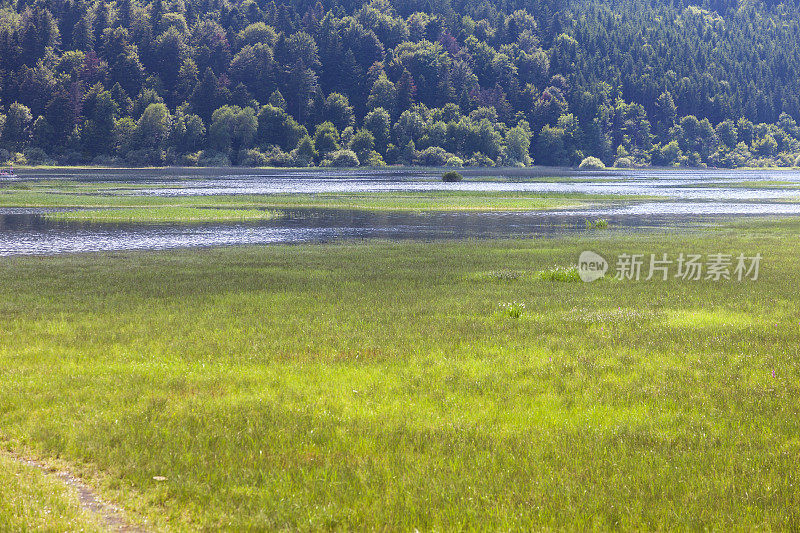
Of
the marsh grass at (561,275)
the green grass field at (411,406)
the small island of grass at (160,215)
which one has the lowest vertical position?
the small island of grass at (160,215)

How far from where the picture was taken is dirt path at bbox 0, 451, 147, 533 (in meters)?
10.9

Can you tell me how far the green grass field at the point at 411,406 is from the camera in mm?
11234

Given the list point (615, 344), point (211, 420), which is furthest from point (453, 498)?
point (615, 344)

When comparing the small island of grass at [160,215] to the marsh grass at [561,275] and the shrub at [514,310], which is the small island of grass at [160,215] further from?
the shrub at [514,310]

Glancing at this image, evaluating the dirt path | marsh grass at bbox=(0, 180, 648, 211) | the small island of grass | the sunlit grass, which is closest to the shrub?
the dirt path

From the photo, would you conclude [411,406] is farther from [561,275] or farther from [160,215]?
[160,215]

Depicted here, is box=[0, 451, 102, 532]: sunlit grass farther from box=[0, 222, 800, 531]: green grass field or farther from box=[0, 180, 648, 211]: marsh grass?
box=[0, 180, 648, 211]: marsh grass

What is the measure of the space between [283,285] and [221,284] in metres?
2.53

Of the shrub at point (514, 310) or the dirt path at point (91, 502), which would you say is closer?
the dirt path at point (91, 502)

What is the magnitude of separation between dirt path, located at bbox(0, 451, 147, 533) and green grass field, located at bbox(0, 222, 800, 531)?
0.19 metres

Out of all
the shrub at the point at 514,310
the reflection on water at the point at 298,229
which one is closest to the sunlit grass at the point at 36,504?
the shrub at the point at 514,310

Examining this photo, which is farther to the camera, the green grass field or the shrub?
the shrub

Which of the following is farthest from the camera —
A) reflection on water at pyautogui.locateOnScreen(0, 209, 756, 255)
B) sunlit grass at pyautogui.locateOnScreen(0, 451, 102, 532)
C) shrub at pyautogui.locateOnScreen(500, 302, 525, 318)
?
reflection on water at pyautogui.locateOnScreen(0, 209, 756, 255)

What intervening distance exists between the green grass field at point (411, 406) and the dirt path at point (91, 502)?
19 cm
